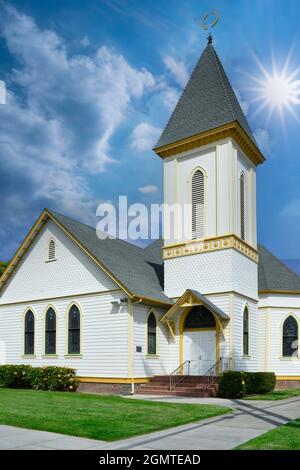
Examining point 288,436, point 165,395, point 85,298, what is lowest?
point 165,395

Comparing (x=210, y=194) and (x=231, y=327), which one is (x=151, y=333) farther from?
(x=210, y=194)

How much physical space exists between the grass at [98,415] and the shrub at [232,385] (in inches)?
169

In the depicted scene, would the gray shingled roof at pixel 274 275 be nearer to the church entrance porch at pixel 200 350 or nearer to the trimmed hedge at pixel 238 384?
the church entrance porch at pixel 200 350

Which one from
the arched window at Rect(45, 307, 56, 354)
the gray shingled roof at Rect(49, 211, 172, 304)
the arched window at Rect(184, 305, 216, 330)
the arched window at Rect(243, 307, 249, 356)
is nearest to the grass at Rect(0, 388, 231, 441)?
the gray shingled roof at Rect(49, 211, 172, 304)

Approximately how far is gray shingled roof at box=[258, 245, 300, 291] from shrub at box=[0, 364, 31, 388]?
13.2 m

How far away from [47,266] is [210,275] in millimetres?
8311

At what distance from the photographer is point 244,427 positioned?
12031 mm

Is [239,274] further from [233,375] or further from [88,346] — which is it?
[88,346]

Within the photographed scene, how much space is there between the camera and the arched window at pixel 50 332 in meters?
26.0

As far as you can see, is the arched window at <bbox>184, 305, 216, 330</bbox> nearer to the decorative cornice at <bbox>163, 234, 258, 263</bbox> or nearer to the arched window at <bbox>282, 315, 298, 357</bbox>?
the decorative cornice at <bbox>163, 234, 258, 263</bbox>

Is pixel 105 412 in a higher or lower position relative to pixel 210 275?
lower

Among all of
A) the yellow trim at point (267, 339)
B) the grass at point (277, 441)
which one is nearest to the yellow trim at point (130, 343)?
the yellow trim at point (267, 339)

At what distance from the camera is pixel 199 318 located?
80.3 ft

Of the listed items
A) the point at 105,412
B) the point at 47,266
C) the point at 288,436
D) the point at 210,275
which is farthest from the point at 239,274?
the point at 288,436
